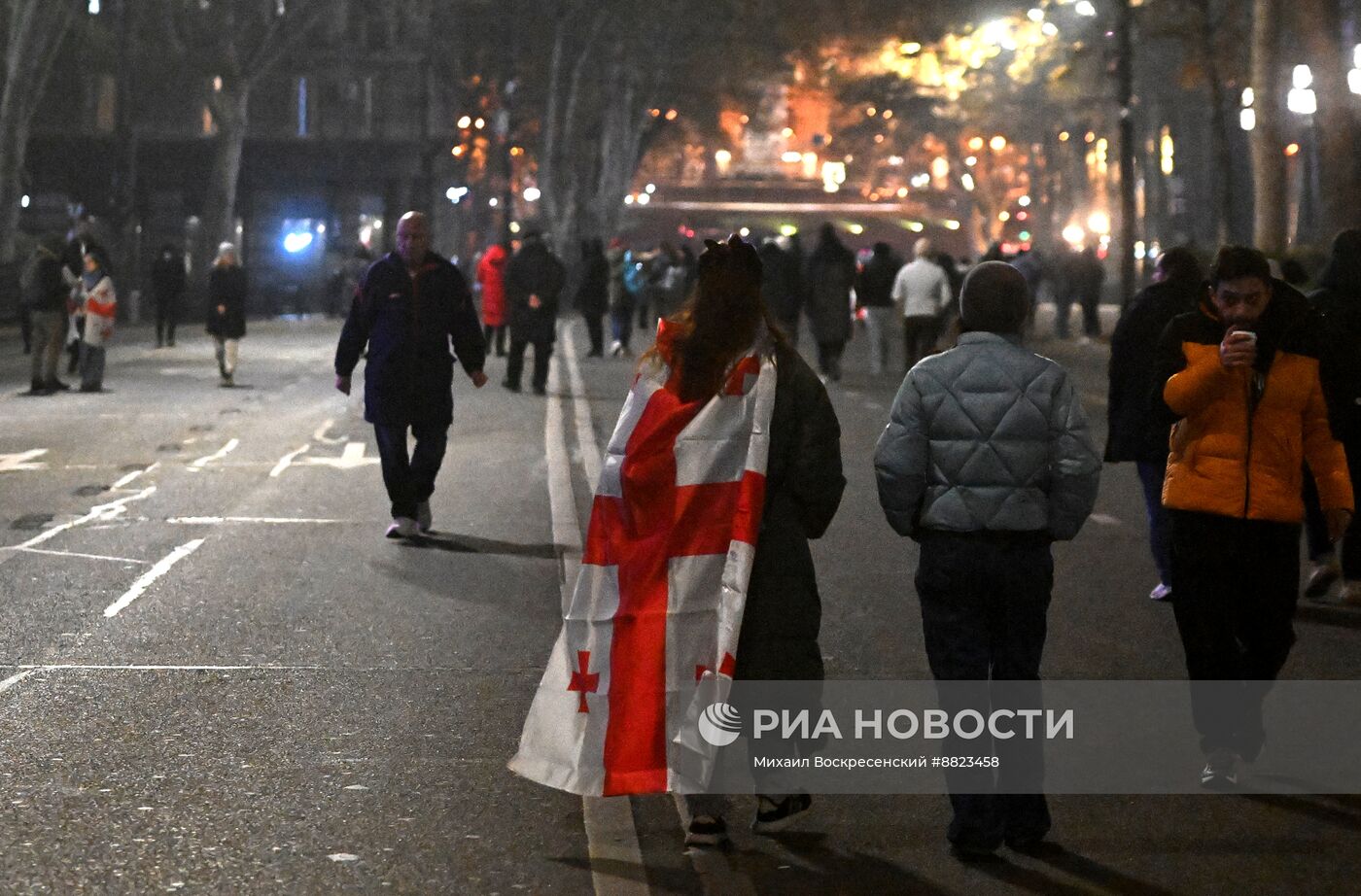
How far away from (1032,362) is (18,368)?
2537 cm

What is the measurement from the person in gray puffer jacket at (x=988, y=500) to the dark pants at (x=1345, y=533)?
456cm

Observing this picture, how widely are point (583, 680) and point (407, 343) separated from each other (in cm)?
658

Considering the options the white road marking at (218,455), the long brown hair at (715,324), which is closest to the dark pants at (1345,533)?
the long brown hair at (715,324)

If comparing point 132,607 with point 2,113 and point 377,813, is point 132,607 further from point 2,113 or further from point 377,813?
point 2,113

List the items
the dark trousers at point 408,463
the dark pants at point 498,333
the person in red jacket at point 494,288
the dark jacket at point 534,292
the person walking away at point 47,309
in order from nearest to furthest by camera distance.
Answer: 1. the dark trousers at point 408,463
2. the person walking away at point 47,309
3. the dark jacket at point 534,292
4. the person in red jacket at point 494,288
5. the dark pants at point 498,333

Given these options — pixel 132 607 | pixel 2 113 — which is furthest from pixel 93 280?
pixel 2 113

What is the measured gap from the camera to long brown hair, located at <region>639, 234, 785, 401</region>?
233 inches

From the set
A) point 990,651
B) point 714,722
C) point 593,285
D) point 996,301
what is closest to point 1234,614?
point 990,651

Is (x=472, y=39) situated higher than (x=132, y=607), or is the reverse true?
(x=472, y=39)

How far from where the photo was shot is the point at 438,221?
68812 millimetres

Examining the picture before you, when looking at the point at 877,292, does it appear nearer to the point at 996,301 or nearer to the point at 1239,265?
the point at 1239,265

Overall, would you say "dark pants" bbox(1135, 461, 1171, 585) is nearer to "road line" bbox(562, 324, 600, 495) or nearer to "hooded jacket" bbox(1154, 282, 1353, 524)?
"road line" bbox(562, 324, 600, 495)

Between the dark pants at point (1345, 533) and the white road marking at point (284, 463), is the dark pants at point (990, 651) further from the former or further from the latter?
the white road marking at point (284, 463)

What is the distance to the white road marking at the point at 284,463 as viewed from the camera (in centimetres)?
1641
